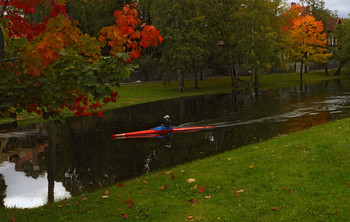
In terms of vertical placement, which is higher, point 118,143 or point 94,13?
point 94,13

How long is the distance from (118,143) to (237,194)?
1277 centimetres

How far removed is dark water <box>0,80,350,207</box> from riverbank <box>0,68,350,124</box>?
7533 mm

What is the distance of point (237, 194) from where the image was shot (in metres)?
9.34

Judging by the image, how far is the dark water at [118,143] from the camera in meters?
14.1

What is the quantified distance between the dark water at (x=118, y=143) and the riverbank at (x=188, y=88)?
7533 mm

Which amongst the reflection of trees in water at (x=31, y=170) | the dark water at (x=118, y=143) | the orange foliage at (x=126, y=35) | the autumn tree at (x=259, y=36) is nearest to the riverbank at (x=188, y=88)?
the autumn tree at (x=259, y=36)

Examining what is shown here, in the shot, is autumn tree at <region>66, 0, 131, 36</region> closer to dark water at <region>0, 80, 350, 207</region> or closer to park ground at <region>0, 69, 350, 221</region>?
dark water at <region>0, 80, 350, 207</region>

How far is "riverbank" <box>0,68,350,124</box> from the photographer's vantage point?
1697 inches

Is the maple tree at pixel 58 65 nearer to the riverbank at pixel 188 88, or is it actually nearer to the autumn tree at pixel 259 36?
the riverbank at pixel 188 88

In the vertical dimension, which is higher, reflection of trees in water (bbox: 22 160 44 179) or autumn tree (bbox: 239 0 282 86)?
autumn tree (bbox: 239 0 282 86)

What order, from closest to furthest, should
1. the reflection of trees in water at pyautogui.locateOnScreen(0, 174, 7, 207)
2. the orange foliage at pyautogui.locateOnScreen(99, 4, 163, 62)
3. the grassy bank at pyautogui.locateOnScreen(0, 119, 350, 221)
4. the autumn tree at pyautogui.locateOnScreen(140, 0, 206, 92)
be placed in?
the orange foliage at pyautogui.locateOnScreen(99, 4, 163, 62), the grassy bank at pyautogui.locateOnScreen(0, 119, 350, 221), the reflection of trees in water at pyautogui.locateOnScreen(0, 174, 7, 207), the autumn tree at pyautogui.locateOnScreen(140, 0, 206, 92)

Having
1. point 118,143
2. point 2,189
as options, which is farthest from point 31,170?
point 118,143

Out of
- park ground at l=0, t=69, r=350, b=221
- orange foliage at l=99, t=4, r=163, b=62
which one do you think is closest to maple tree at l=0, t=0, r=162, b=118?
orange foliage at l=99, t=4, r=163, b=62

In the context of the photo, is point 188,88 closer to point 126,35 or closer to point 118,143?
point 118,143
